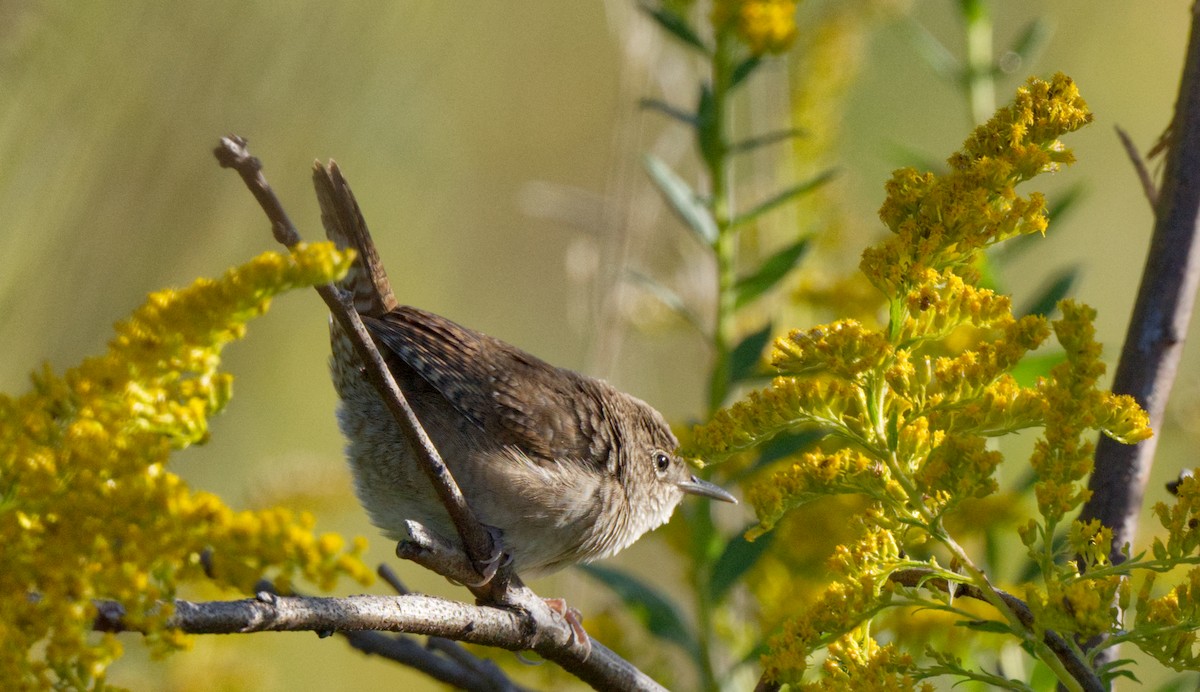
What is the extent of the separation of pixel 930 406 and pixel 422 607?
0.69m

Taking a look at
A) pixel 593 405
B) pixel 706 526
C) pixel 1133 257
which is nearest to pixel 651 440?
pixel 593 405

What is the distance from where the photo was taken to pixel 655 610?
246 centimetres

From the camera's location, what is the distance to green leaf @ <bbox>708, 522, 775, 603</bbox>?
231cm

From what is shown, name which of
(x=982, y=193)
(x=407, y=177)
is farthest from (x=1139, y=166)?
(x=407, y=177)

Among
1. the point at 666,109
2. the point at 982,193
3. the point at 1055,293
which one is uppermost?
the point at 666,109

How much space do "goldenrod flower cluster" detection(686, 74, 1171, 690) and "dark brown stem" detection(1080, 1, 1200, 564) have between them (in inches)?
18.1

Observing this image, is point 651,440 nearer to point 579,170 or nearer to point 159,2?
point 159,2

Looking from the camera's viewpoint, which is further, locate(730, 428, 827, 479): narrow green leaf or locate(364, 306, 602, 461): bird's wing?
locate(364, 306, 602, 461): bird's wing

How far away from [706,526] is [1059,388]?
129cm

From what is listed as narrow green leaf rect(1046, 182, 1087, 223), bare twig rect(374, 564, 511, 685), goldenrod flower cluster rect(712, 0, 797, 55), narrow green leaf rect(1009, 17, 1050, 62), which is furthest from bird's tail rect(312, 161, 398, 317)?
narrow green leaf rect(1009, 17, 1050, 62)

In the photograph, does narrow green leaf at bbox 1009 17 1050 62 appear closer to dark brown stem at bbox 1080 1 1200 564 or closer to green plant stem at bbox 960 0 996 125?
green plant stem at bbox 960 0 996 125

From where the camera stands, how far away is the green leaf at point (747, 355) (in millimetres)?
2490

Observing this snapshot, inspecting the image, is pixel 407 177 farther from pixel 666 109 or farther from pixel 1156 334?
pixel 1156 334

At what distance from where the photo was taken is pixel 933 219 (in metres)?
1.44
